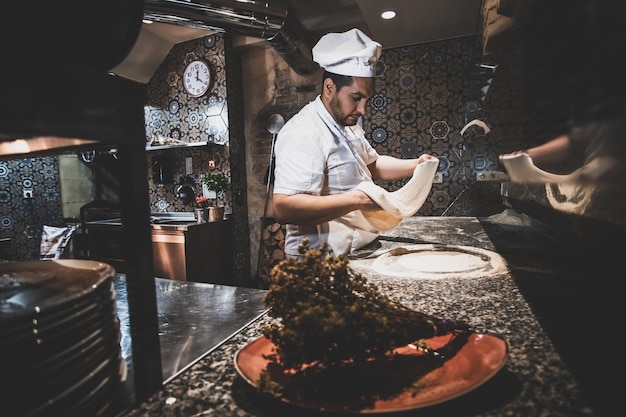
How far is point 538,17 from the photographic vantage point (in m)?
0.95

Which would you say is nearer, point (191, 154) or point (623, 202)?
point (623, 202)

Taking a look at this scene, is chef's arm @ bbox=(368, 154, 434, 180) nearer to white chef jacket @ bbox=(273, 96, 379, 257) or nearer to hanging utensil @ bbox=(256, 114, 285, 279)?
white chef jacket @ bbox=(273, 96, 379, 257)

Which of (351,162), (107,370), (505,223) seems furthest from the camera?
(505,223)

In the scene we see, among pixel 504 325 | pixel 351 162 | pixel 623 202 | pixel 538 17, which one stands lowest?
pixel 504 325

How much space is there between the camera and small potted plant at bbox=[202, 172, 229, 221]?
4.98 meters

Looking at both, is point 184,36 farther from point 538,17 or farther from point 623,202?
point 623,202

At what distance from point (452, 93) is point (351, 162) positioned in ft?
10.4

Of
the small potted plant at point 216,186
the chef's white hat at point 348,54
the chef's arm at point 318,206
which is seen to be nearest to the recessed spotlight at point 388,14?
the chef's white hat at point 348,54

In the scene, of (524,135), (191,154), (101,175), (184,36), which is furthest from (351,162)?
(101,175)

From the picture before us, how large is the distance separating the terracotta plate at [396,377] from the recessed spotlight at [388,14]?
370 centimetres

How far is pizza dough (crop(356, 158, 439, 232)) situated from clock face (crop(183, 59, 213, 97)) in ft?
14.8

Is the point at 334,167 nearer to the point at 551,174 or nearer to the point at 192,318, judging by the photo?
the point at 551,174

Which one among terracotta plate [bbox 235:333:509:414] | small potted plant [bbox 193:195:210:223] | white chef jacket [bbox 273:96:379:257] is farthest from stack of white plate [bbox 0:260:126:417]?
small potted plant [bbox 193:195:210:223]

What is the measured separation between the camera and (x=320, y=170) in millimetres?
1810
